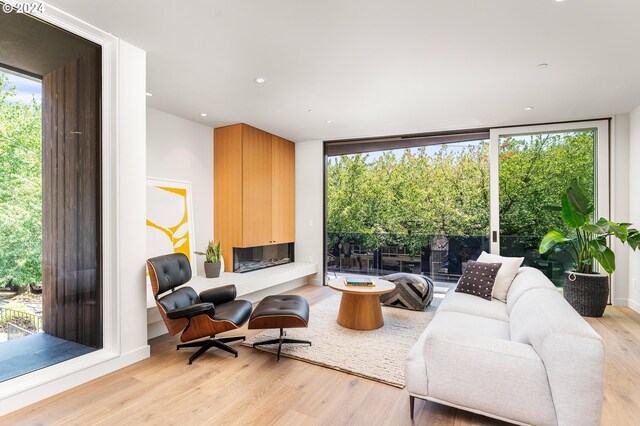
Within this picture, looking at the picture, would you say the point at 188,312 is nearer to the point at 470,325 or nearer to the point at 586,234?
the point at 470,325

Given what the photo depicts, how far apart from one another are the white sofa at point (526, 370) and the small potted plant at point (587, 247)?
8.22 ft

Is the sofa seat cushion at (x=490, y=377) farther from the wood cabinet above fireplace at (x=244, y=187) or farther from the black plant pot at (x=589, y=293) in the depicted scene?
the wood cabinet above fireplace at (x=244, y=187)

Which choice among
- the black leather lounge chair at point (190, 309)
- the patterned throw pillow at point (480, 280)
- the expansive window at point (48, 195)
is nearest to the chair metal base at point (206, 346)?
the black leather lounge chair at point (190, 309)

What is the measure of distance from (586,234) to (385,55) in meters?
3.54

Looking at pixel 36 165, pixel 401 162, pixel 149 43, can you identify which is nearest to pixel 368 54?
pixel 149 43

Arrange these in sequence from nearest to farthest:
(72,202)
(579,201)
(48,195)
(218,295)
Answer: (48,195) → (72,202) → (218,295) → (579,201)

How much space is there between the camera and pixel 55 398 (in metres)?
2.24

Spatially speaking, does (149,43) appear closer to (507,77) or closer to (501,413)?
(507,77)

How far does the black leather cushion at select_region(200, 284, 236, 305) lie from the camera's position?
3.22m

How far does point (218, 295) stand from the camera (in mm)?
3240

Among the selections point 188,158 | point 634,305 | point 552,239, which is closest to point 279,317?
point 188,158

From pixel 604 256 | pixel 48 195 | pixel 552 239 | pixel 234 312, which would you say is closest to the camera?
pixel 48 195

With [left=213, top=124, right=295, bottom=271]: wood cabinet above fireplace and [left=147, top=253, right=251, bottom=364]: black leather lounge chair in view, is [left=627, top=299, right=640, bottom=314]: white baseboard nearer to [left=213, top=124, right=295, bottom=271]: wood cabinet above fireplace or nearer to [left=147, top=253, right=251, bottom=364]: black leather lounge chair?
[left=147, top=253, right=251, bottom=364]: black leather lounge chair

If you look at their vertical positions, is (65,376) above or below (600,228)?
below
